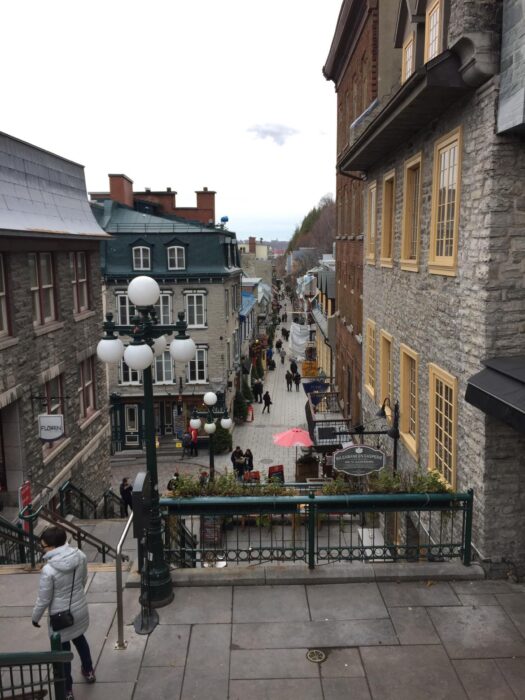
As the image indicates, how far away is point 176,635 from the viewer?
5863mm

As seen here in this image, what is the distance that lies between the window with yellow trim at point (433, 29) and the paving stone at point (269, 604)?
308 inches

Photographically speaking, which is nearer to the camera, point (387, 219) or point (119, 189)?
point (387, 219)

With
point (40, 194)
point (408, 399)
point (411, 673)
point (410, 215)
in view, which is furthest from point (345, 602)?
point (40, 194)

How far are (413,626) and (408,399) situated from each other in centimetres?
563

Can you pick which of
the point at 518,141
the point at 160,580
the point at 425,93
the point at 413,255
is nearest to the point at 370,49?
the point at 413,255

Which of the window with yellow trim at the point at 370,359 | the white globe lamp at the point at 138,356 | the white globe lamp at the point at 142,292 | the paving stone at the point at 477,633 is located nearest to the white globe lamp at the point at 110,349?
the white globe lamp at the point at 138,356

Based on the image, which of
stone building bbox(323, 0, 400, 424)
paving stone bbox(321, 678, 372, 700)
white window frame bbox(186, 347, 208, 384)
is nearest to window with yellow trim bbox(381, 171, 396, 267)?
stone building bbox(323, 0, 400, 424)

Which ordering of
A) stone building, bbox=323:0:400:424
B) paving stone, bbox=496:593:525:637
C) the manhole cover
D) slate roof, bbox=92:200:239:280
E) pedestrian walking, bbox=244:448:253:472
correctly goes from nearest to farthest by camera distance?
1. the manhole cover
2. paving stone, bbox=496:593:525:637
3. stone building, bbox=323:0:400:424
4. pedestrian walking, bbox=244:448:253:472
5. slate roof, bbox=92:200:239:280

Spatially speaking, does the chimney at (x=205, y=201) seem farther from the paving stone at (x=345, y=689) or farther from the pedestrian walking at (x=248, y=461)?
the paving stone at (x=345, y=689)

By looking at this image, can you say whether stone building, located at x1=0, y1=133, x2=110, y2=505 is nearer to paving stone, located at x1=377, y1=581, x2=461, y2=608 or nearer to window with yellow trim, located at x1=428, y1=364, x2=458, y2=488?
window with yellow trim, located at x1=428, y1=364, x2=458, y2=488

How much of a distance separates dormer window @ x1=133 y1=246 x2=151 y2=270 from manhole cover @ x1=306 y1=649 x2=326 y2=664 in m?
24.0

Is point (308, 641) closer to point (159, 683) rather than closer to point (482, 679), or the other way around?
point (159, 683)

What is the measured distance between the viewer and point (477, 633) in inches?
229

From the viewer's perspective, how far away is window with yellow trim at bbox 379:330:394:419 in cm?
1245
